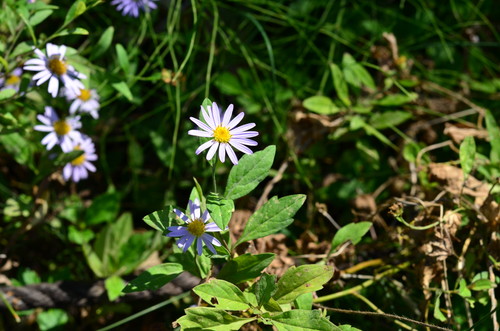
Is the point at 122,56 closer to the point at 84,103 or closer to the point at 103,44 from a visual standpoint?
the point at 103,44

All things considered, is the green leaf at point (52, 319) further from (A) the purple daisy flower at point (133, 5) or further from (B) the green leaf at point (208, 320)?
(A) the purple daisy flower at point (133, 5)

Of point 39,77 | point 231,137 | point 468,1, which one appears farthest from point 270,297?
point 468,1

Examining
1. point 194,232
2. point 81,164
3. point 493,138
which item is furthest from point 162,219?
point 493,138

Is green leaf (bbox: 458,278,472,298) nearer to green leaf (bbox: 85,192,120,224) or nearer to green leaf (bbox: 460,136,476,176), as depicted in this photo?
green leaf (bbox: 460,136,476,176)

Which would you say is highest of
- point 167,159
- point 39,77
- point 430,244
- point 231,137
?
point 39,77

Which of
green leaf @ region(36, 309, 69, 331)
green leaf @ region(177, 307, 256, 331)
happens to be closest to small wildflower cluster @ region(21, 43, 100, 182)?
green leaf @ region(36, 309, 69, 331)

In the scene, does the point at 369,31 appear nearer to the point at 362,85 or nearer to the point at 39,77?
the point at 362,85
